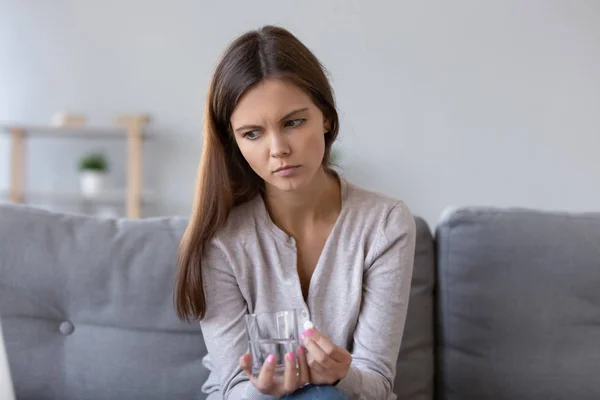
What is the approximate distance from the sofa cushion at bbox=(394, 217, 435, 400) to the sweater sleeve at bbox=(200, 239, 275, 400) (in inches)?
14.8

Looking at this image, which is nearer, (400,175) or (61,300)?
(61,300)

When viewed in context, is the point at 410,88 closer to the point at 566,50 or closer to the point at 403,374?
the point at 566,50

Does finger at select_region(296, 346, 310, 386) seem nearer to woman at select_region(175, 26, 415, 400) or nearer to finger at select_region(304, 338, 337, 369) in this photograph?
finger at select_region(304, 338, 337, 369)

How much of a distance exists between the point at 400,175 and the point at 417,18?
962 millimetres

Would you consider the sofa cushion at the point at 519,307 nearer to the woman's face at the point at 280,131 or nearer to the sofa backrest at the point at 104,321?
the sofa backrest at the point at 104,321

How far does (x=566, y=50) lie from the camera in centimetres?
436

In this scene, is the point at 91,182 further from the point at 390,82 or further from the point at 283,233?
the point at 283,233

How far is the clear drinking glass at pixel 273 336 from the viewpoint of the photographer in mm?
1062

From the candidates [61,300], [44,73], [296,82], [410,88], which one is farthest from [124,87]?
[296,82]

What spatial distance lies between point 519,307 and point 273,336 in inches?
27.4

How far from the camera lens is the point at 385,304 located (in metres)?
1.35

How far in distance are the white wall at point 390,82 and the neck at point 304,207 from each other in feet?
9.56

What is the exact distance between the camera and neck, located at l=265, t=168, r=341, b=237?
147 cm

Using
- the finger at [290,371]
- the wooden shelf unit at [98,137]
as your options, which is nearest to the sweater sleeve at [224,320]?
the finger at [290,371]
